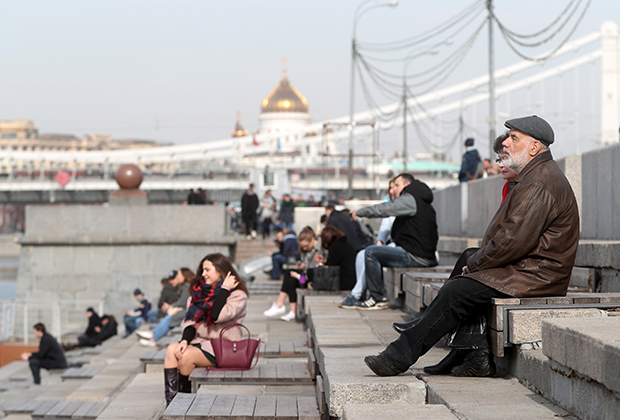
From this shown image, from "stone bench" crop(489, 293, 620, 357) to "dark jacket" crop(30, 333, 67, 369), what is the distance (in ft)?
29.3

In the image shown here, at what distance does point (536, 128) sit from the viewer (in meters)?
3.92

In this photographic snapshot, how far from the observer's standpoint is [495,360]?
3959mm

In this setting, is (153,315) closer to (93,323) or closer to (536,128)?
(93,323)

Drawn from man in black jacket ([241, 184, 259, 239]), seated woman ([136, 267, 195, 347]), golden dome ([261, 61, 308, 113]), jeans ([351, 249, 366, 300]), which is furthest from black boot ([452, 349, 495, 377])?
golden dome ([261, 61, 308, 113])

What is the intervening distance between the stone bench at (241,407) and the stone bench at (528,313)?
1079 mm

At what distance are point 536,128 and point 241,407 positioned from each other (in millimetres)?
2040

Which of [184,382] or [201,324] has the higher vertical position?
[201,324]

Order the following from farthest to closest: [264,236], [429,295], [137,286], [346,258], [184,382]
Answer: [264,236], [137,286], [346,258], [184,382], [429,295]

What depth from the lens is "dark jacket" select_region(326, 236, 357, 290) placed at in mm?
8641

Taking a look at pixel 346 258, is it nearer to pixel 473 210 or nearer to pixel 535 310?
pixel 473 210

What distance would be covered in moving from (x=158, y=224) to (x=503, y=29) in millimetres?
8263

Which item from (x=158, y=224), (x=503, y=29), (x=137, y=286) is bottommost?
(x=137, y=286)

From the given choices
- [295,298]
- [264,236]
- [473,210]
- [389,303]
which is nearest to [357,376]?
[389,303]

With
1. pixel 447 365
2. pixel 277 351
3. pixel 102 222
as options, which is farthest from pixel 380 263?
pixel 102 222
